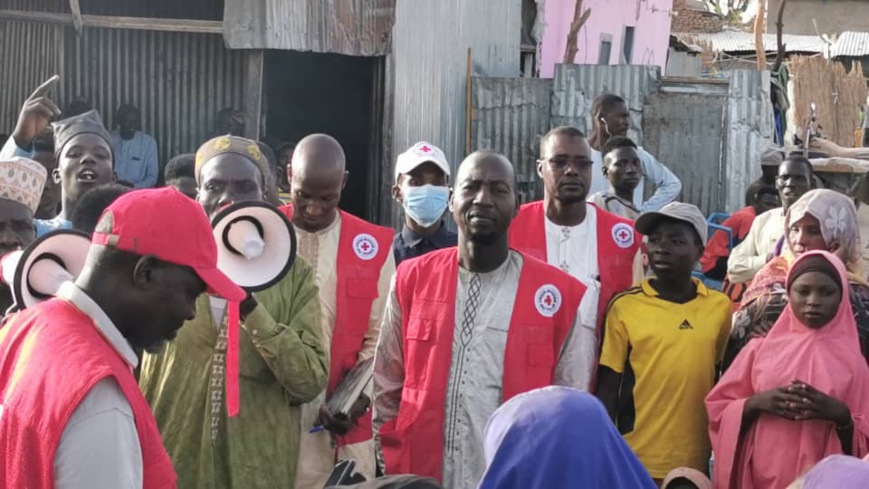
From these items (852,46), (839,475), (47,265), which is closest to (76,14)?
(47,265)

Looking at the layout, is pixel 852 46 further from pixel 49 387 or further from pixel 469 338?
pixel 49 387

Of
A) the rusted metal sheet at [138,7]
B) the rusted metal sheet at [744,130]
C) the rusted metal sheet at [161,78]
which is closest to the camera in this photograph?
the rusted metal sheet at [138,7]

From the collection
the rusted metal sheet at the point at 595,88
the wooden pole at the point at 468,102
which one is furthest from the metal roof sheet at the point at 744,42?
the wooden pole at the point at 468,102

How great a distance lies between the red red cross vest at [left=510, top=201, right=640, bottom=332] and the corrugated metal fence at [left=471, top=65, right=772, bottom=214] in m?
6.98

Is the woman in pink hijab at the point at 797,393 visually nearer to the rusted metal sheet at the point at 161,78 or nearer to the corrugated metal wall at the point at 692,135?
the rusted metal sheet at the point at 161,78

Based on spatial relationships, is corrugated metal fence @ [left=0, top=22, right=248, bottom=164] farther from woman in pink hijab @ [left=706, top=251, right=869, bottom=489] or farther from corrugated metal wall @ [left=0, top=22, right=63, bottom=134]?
woman in pink hijab @ [left=706, top=251, right=869, bottom=489]

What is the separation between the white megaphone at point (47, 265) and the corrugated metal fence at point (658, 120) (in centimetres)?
927

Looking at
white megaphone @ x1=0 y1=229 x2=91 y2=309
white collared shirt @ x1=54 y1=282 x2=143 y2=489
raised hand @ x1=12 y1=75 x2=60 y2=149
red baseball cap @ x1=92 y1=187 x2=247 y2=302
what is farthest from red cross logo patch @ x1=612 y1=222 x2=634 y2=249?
raised hand @ x1=12 y1=75 x2=60 y2=149

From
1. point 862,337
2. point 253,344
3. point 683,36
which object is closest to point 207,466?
point 253,344

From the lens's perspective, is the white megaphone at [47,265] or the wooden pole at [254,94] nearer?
the white megaphone at [47,265]

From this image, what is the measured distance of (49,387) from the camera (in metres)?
2.50

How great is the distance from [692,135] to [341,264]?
831 cm

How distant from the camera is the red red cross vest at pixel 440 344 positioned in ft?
14.0

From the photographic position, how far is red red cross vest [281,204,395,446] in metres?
4.86
